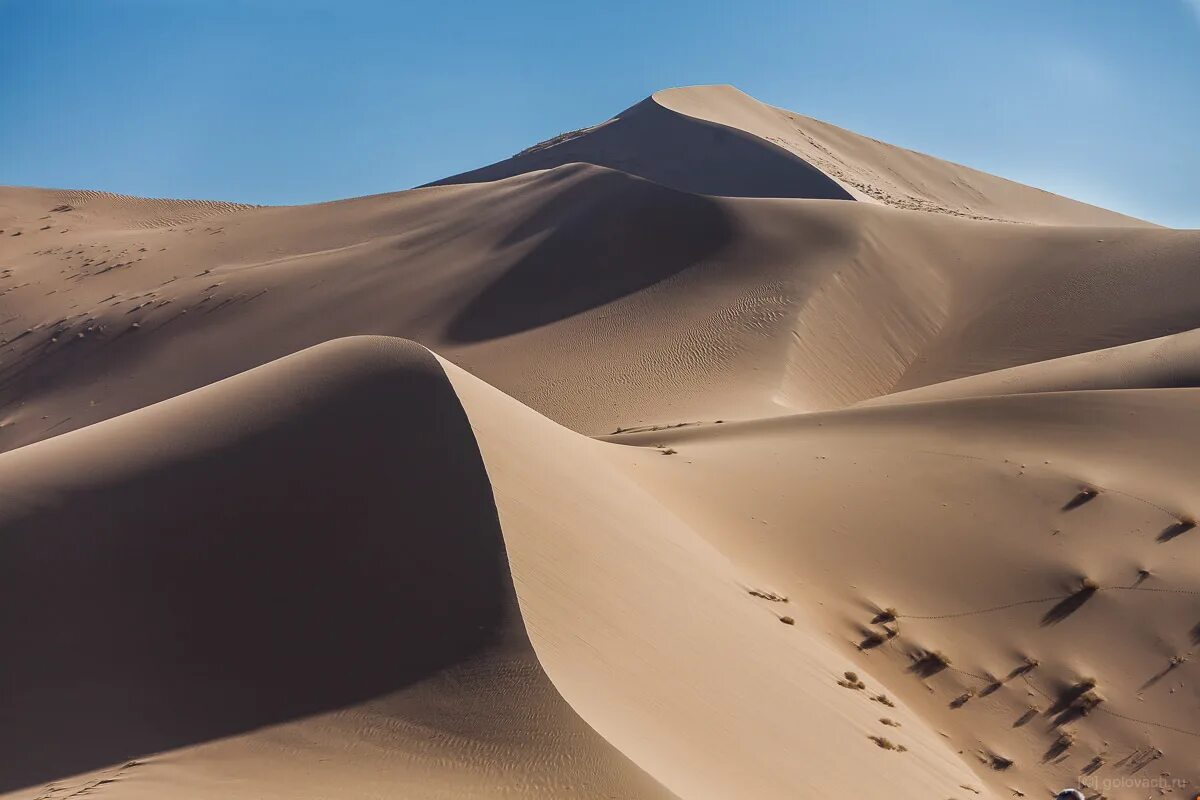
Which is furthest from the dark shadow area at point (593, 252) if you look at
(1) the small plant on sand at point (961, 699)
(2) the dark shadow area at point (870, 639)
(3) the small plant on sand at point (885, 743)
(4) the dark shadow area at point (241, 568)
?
(3) the small plant on sand at point (885, 743)

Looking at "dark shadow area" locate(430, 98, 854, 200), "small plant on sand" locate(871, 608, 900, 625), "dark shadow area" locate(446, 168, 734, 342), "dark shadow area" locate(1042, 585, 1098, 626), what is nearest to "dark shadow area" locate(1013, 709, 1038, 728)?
"dark shadow area" locate(1042, 585, 1098, 626)

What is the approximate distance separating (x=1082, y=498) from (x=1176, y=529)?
1054 mm

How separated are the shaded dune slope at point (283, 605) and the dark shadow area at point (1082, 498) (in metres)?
7.32

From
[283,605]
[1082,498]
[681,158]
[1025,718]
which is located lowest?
[1025,718]

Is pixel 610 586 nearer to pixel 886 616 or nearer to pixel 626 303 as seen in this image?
pixel 886 616

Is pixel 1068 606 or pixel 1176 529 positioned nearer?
pixel 1068 606

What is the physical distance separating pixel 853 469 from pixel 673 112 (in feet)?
178

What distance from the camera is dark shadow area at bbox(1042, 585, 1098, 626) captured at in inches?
409

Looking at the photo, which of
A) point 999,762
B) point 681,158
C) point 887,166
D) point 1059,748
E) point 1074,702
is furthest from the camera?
point 887,166

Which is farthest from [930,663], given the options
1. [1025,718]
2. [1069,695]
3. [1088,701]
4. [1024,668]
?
[1088,701]

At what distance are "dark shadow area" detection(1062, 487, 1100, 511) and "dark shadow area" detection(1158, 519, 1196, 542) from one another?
91cm

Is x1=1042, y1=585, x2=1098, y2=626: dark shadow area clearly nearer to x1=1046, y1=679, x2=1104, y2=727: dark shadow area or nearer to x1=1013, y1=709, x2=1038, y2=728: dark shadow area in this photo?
x1=1046, y1=679, x2=1104, y2=727: dark shadow area

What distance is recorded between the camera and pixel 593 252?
95.8ft

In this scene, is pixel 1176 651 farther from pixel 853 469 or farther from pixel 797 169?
pixel 797 169
